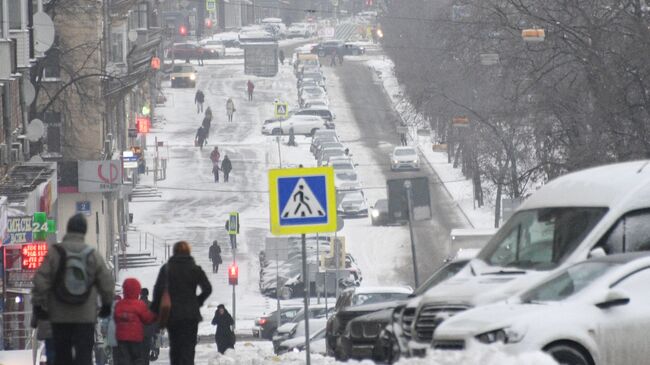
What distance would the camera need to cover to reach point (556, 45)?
1599 inches

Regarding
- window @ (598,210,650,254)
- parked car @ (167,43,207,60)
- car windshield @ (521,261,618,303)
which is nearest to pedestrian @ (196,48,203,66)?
parked car @ (167,43,207,60)

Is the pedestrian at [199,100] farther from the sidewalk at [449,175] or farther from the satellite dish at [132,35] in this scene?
the satellite dish at [132,35]

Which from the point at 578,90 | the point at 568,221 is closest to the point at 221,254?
the point at 578,90

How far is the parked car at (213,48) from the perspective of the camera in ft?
422

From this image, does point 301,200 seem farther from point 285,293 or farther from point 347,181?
point 347,181

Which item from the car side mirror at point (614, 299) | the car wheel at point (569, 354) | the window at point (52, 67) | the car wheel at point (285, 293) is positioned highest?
the window at point (52, 67)

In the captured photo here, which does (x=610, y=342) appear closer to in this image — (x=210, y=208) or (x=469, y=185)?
(x=210, y=208)

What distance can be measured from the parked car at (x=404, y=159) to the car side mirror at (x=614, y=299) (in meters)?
67.8

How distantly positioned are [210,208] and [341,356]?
172ft

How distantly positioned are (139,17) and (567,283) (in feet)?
204

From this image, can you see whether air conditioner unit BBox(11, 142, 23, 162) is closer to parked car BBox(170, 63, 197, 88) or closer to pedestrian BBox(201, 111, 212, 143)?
pedestrian BBox(201, 111, 212, 143)

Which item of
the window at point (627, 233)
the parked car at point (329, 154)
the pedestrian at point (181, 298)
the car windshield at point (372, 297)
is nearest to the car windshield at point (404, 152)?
the parked car at point (329, 154)

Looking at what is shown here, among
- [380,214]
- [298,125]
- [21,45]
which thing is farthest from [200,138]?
[21,45]

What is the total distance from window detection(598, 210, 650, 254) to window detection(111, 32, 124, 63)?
157 ft
